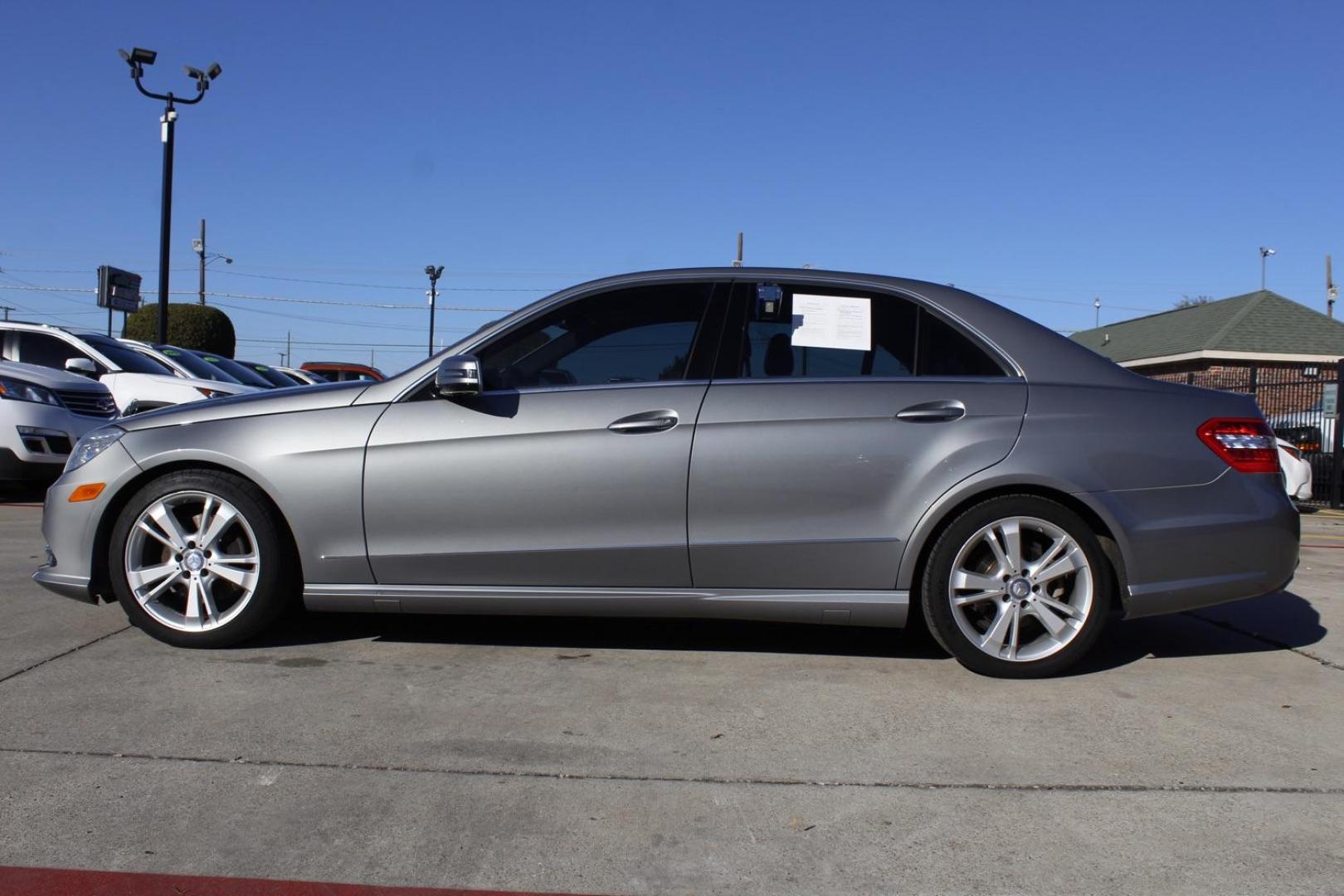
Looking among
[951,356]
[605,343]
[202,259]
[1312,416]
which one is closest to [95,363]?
[605,343]

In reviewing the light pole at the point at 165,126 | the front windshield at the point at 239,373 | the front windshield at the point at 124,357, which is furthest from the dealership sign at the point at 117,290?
the front windshield at the point at 124,357

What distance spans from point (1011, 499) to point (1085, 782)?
1.27 meters

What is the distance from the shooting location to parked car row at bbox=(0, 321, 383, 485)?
995 cm

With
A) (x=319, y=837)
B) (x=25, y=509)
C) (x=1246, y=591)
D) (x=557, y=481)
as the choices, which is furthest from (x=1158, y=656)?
(x=25, y=509)

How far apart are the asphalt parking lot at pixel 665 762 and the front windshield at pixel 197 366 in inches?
365

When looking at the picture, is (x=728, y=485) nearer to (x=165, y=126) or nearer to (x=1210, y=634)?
(x=1210, y=634)

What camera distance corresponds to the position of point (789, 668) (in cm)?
454

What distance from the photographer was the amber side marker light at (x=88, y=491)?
4621 mm

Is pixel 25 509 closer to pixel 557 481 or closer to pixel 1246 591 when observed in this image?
pixel 557 481

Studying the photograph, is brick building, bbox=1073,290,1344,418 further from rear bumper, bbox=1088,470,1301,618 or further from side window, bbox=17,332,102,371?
rear bumper, bbox=1088,470,1301,618

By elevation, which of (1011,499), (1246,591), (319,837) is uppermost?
(1011,499)

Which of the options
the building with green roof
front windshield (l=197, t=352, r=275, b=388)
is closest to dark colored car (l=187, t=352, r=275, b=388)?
front windshield (l=197, t=352, r=275, b=388)

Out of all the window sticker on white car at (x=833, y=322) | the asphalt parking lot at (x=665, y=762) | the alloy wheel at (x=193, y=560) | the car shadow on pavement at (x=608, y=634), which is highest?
the window sticker on white car at (x=833, y=322)

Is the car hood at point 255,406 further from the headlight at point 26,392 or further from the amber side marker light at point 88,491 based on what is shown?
the headlight at point 26,392
